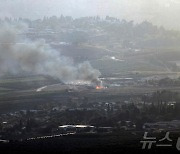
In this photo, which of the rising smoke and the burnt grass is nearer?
the burnt grass

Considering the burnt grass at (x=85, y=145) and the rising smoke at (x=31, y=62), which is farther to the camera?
the rising smoke at (x=31, y=62)

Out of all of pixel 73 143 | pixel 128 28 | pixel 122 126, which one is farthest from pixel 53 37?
pixel 73 143

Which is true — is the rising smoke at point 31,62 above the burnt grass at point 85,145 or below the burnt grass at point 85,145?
above

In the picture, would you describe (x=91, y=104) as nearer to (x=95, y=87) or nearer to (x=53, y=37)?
(x=95, y=87)

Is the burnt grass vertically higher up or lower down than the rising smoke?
lower down

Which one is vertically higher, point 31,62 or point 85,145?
point 31,62
